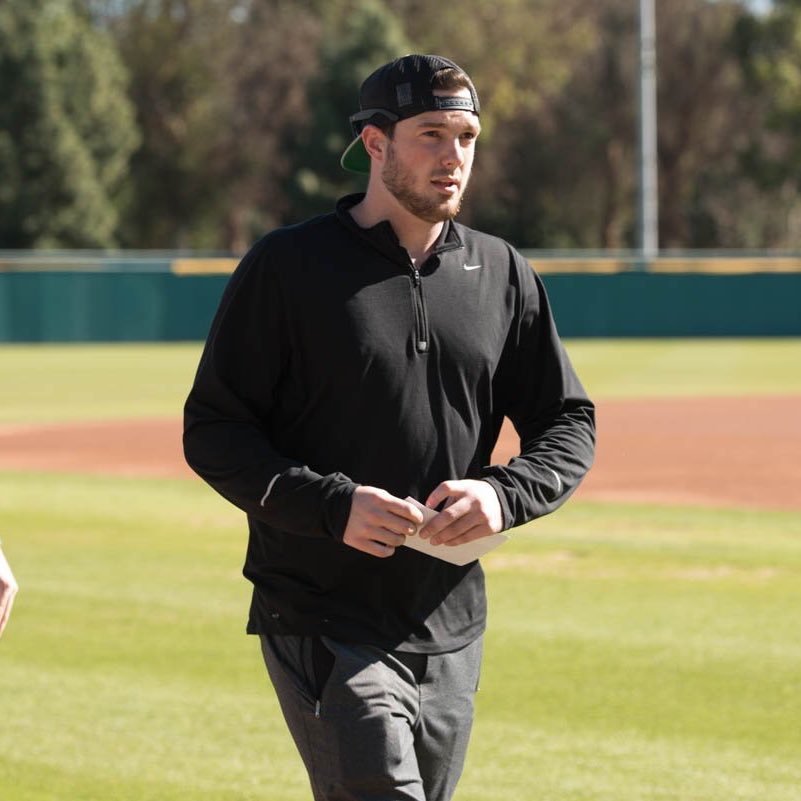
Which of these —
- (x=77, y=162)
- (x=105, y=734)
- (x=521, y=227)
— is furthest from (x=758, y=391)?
(x=521, y=227)

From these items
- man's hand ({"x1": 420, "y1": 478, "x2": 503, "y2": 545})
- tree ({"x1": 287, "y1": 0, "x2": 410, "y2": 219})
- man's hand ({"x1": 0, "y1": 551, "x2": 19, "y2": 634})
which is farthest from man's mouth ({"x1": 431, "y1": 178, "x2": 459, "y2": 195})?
tree ({"x1": 287, "y1": 0, "x2": 410, "y2": 219})

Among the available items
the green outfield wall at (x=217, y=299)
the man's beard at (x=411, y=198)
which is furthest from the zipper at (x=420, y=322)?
the green outfield wall at (x=217, y=299)

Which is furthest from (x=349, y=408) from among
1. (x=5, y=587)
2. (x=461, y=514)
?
(x=5, y=587)

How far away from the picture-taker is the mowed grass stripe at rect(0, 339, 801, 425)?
72.6 ft

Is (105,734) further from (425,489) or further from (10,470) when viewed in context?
(10,470)

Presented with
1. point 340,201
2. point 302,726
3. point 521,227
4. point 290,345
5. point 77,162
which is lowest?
point 521,227

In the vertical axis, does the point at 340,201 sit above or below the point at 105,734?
above

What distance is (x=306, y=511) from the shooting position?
3301 mm

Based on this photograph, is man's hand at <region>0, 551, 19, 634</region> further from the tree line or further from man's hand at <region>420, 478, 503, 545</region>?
the tree line

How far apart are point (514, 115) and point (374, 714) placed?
65.9 metres

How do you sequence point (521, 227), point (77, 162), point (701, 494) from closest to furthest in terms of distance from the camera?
point (701, 494), point (77, 162), point (521, 227)

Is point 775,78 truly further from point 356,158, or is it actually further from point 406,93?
point 406,93

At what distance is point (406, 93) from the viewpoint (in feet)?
11.3

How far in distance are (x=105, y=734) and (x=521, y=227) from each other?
6107 centimetres
